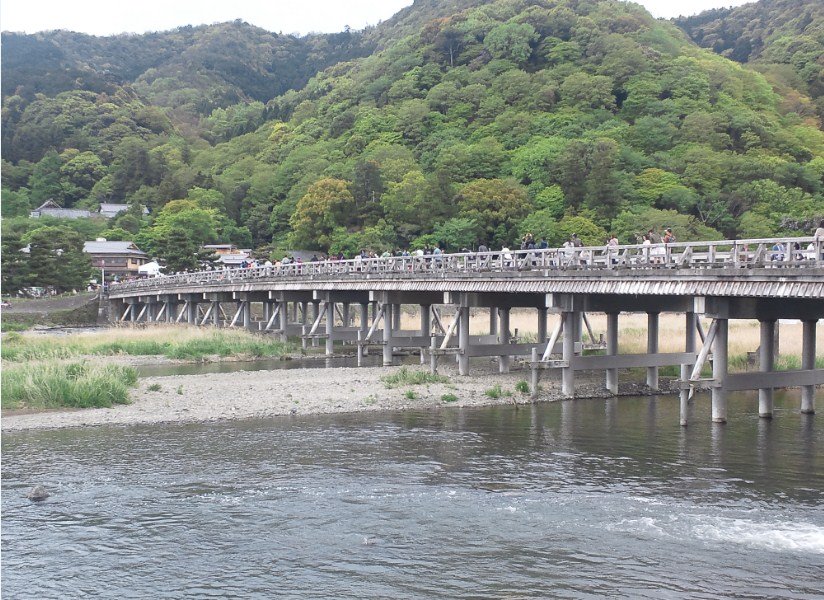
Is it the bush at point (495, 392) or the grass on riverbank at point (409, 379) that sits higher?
the grass on riverbank at point (409, 379)

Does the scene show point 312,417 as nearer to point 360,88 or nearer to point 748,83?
point 748,83

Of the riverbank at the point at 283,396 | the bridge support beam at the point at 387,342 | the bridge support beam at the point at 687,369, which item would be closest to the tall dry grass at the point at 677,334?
the bridge support beam at the point at 687,369

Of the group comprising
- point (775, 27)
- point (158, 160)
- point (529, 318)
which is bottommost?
point (529, 318)

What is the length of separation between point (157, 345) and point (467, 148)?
57940 millimetres

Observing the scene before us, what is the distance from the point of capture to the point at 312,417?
26656 mm

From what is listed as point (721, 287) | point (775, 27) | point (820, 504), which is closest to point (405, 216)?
point (721, 287)

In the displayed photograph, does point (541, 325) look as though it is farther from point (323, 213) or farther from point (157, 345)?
point (323, 213)

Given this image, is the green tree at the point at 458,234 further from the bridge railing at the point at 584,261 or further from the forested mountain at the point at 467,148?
the bridge railing at the point at 584,261

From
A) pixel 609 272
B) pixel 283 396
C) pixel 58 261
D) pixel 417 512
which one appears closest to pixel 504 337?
pixel 283 396

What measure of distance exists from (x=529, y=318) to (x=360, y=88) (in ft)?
301

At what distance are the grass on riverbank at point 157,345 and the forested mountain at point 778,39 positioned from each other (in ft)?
276

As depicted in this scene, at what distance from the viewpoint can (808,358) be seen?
25453 mm

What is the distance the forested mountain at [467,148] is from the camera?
81875mm

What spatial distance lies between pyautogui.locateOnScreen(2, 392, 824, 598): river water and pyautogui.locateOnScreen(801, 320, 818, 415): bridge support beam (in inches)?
83.2
